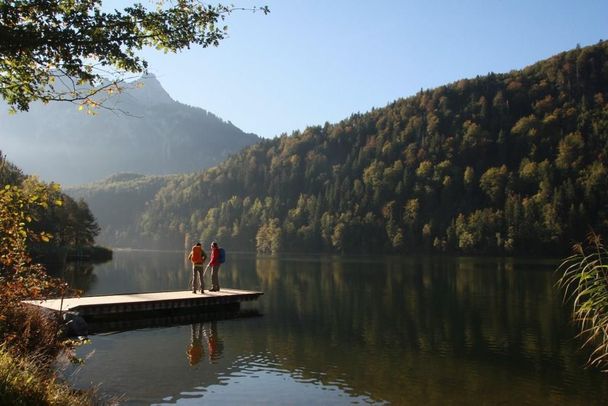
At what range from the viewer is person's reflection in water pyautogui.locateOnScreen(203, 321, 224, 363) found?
20.5 metres

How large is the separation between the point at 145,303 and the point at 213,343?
26.1 feet

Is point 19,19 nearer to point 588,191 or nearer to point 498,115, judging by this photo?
point 588,191

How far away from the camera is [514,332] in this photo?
87.9 feet

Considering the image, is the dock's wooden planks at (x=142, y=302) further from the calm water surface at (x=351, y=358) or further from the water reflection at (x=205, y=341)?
the water reflection at (x=205, y=341)

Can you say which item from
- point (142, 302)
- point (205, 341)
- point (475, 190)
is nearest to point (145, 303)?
point (142, 302)

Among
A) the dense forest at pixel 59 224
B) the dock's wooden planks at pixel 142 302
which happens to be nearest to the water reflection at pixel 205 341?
the dock's wooden planks at pixel 142 302

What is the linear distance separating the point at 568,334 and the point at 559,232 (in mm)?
110571

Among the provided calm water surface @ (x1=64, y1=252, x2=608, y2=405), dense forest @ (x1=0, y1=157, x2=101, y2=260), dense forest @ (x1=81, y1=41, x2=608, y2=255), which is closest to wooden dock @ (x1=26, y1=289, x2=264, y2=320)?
calm water surface @ (x1=64, y1=252, x2=608, y2=405)

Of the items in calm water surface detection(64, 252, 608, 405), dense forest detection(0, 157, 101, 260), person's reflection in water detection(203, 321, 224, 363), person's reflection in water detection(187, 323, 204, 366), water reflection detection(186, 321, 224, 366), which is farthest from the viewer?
dense forest detection(0, 157, 101, 260)

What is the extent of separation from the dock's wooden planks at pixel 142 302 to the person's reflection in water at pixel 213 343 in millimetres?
3175

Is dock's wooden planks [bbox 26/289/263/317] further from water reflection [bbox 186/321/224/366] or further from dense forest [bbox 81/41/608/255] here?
dense forest [bbox 81/41/608/255]

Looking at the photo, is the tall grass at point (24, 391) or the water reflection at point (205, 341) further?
the water reflection at point (205, 341)

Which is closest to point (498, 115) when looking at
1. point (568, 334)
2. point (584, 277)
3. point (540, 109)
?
point (540, 109)

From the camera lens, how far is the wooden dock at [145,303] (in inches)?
1075
